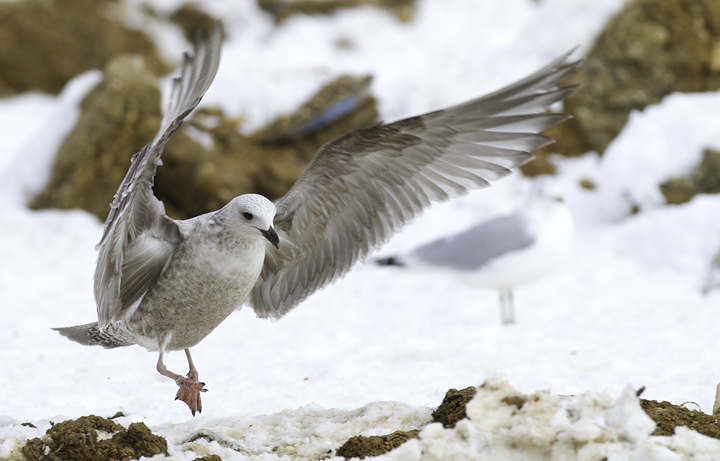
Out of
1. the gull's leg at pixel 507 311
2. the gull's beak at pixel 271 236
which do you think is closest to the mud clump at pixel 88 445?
the gull's beak at pixel 271 236

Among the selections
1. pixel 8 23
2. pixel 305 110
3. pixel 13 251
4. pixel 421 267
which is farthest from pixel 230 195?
pixel 8 23

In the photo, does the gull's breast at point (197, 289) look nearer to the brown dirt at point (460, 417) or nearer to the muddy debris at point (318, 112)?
the brown dirt at point (460, 417)

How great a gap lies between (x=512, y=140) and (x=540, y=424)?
131 centimetres

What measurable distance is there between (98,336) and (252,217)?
129cm

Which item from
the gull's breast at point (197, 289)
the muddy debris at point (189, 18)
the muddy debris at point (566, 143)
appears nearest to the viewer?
the gull's breast at point (197, 289)

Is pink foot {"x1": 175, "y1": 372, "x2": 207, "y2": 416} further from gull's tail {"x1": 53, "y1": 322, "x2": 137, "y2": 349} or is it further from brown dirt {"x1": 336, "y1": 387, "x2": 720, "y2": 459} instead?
brown dirt {"x1": 336, "y1": 387, "x2": 720, "y2": 459}

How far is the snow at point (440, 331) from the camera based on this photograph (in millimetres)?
2424

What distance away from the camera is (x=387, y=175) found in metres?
3.28

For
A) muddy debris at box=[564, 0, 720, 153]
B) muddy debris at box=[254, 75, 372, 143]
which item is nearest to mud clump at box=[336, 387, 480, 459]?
muddy debris at box=[254, 75, 372, 143]

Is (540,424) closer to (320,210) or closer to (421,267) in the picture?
(320,210)

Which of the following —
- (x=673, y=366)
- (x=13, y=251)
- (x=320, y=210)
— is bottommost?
(x=673, y=366)

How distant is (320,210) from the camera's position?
350cm

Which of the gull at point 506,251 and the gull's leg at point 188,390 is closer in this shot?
the gull's leg at point 188,390

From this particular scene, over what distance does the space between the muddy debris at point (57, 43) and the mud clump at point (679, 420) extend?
39.5ft
